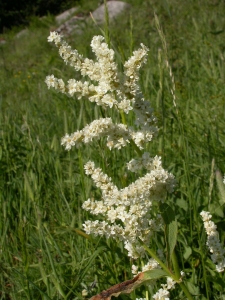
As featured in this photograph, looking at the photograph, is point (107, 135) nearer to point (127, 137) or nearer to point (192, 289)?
point (127, 137)

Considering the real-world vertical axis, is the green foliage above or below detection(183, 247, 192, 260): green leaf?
above

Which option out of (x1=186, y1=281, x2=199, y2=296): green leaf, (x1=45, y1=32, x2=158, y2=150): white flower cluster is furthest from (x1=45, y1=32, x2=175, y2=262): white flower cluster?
(x1=186, y1=281, x2=199, y2=296): green leaf

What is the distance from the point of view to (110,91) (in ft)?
4.72

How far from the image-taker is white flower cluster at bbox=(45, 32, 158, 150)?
136cm

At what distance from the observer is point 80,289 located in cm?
195

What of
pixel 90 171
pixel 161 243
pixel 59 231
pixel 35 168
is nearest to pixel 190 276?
pixel 161 243

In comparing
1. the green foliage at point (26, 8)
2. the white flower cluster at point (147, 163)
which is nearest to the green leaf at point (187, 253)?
the white flower cluster at point (147, 163)

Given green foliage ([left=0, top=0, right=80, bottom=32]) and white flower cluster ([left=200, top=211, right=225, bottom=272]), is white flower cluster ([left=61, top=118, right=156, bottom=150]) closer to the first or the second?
white flower cluster ([left=200, top=211, right=225, bottom=272])

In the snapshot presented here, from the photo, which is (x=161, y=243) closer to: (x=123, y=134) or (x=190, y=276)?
(x=190, y=276)

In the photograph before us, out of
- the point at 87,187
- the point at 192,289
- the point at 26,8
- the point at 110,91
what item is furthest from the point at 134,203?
the point at 26,8

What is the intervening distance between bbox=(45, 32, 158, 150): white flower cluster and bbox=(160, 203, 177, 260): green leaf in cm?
20

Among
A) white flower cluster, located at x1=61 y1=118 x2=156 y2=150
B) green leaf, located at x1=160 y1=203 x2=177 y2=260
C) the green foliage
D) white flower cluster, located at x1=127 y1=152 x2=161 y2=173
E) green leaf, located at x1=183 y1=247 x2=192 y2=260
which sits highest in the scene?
the green foliage

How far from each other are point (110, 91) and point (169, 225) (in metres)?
0.43

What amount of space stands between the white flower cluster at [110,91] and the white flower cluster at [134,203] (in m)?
0.13
